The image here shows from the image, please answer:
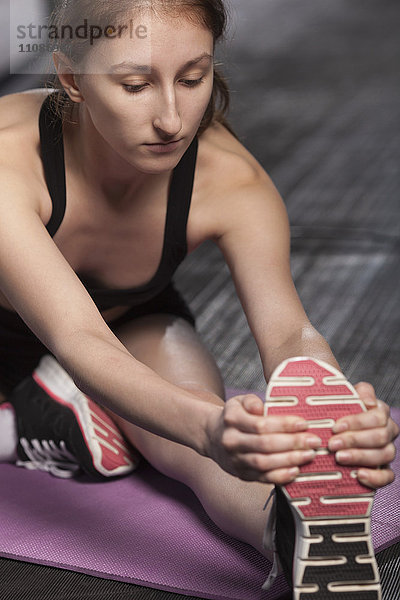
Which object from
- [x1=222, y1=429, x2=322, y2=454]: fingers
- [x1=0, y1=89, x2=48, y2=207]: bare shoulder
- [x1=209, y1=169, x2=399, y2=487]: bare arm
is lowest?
[x1=209, y1=169, x2=399, y2=487]: bare arm

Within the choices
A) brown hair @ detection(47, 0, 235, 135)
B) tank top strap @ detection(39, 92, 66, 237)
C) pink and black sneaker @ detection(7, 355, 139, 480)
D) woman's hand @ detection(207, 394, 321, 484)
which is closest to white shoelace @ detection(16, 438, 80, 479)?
pink and black sneaker @ detection(7, 355, 139, 480)

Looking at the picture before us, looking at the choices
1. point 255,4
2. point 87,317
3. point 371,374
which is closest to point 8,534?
point 87,317

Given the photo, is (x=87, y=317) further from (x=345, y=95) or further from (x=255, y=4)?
(x=255, y=4)

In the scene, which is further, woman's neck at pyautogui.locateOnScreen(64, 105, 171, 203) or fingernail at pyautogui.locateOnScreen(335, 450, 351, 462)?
woman's neck at pyautogui.locateOnScreen(64, 105, 171, 203)

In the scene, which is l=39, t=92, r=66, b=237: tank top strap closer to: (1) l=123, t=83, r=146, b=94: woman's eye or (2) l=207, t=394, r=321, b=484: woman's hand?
(1) l=123, t=83, r=146, b=94: woman's eye

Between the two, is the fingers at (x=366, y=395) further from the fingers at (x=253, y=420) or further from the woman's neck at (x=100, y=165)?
the woman's neck at (x=100, y=165)

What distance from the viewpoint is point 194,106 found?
3.57 feet

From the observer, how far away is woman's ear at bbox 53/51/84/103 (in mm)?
1171

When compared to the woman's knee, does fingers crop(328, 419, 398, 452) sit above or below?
above

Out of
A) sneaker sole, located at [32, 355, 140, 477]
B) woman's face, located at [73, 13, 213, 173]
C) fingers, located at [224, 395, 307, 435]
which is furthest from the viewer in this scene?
sneaker sole, located at [32, 355, 140, 477]

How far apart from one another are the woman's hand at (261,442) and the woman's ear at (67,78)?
0.51 metres

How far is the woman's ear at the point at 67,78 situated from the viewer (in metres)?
1.17

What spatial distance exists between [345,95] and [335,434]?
293cm

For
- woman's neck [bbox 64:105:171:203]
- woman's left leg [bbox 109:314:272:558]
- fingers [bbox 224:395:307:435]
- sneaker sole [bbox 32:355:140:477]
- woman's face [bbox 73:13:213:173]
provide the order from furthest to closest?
sneaker sole [bbox 32:355:140:477], woman's neck [bbox 64:105:171:203], woman's left leg [bbox 109:314:272:558], woman's face [bbox 73:13:213:173], fingers [bbox 224:395:307:435]
